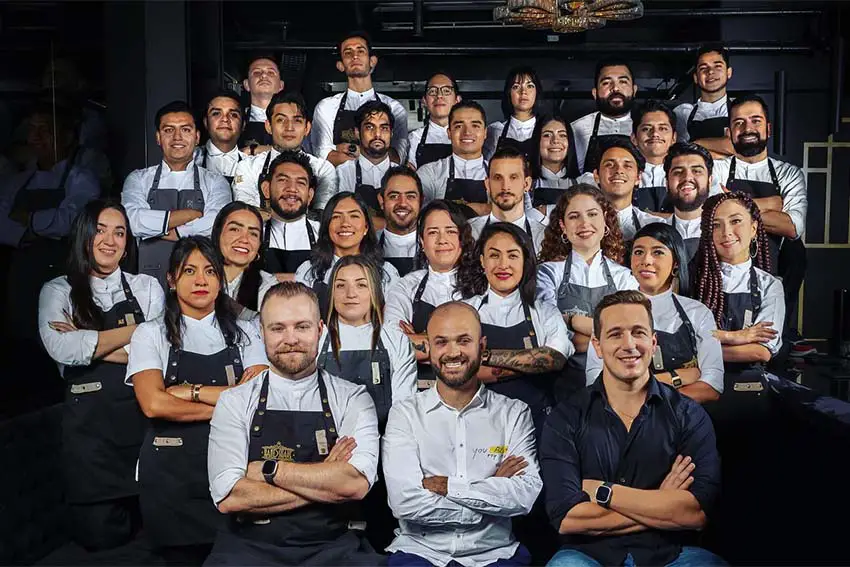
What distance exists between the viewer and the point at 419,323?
3.88 meters

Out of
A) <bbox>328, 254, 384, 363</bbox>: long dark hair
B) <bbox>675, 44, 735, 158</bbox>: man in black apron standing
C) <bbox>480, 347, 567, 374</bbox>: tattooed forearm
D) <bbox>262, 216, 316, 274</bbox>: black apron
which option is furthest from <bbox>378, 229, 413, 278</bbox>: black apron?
<bbox>675, 44, 735, 158</bbox>: man in black apron standing

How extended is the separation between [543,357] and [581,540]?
817 mm

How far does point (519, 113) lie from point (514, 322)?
171 centimetres

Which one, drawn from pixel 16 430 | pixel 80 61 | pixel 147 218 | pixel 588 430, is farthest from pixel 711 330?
pixel 80 61

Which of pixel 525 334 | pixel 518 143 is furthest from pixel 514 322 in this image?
pixel 518 143

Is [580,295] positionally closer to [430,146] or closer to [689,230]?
[689,230]

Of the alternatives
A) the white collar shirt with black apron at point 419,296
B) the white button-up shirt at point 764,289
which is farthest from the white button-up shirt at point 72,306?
the white button-up shirt at point 764,289

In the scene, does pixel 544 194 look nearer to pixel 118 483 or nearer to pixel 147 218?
pixel 147 218

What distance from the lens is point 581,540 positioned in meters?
3.06

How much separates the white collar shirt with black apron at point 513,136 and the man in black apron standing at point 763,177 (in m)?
1.00

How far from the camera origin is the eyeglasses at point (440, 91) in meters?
5.18

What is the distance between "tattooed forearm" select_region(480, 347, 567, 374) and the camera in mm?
3627

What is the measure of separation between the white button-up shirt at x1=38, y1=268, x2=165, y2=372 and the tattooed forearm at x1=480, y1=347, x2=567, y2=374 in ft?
4.74

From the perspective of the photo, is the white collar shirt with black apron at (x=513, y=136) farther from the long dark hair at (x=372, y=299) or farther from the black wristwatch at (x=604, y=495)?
the black wristwatch at (x=604, y=495)
